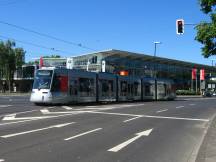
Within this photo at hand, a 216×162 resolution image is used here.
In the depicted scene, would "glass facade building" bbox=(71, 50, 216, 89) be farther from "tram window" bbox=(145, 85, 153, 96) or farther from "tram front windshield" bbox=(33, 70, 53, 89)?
"tram front windshield" bbox=(33, 70, 53, 89)

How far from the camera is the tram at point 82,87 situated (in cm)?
3250

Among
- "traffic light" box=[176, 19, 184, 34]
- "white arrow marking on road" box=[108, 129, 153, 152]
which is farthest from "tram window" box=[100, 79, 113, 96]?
"white arrow marking on road" box=[108, 129, 153, 152]

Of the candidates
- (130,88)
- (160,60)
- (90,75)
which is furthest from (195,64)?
(90,75)

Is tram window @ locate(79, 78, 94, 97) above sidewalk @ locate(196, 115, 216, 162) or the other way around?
above

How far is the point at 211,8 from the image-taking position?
1540 cm

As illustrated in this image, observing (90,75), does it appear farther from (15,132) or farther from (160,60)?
(160,60)

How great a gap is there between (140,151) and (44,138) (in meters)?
3.17

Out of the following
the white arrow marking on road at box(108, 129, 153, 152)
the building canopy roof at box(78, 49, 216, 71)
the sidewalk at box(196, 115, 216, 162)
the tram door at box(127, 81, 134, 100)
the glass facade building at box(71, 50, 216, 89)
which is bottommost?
the white arrow marking on road at box(108, 129, 153, 152)

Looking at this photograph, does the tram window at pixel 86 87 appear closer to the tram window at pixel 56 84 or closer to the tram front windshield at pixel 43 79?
the tram window at pixel 56 84

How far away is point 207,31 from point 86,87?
22.1m

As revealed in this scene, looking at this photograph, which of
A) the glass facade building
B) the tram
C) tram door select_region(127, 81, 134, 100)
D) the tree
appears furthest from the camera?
the glass facade building

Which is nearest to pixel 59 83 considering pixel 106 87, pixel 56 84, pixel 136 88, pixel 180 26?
pixel 56 84

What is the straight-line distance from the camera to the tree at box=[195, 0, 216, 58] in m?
15.1

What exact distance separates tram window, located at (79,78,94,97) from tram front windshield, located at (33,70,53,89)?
12.6ft
